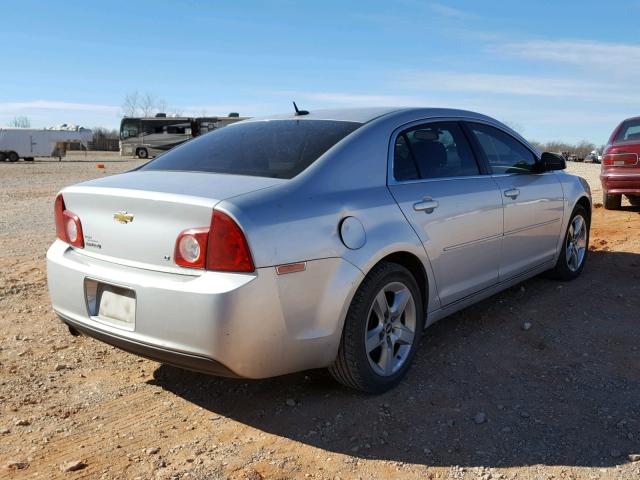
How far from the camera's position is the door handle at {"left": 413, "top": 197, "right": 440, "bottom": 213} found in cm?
368

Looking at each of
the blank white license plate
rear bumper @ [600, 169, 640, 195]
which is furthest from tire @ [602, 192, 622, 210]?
the blank white license plate

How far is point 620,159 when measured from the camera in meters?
10.0

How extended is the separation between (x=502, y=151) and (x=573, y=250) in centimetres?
160

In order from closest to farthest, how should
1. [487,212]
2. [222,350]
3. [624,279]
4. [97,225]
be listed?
[222,350]
[97,225]
[487,212]
[624,279]

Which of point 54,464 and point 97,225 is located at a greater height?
point 97,225

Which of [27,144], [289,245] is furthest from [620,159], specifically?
[27,144]

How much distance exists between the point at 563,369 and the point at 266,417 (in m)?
1.85

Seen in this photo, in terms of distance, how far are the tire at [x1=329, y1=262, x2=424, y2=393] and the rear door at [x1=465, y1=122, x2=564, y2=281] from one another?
3.91 ft

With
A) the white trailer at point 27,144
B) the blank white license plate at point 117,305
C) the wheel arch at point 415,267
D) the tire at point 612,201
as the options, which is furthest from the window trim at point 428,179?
the white trailer at point 27,144

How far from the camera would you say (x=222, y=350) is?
9.31 ft

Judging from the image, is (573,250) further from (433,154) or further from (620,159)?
(620,159)

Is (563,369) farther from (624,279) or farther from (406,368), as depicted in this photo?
(624,279)

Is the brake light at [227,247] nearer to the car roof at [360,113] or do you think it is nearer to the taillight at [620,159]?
the car roof at [360,113]

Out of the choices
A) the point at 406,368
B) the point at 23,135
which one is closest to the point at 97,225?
the point at 406,368
